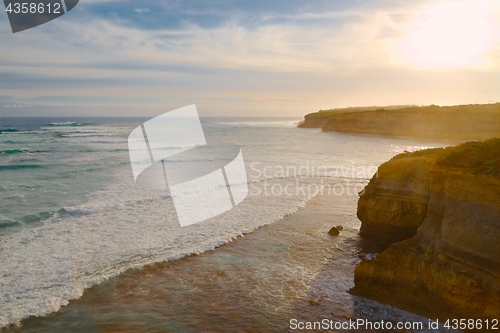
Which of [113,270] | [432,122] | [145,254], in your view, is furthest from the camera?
[432,122]

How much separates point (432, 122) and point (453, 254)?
204 feet

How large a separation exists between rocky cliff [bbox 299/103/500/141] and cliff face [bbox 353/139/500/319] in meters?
53.4

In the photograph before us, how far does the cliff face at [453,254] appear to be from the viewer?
6.63 m

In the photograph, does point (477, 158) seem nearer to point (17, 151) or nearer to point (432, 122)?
point (17, 151)

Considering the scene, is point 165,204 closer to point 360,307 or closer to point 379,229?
point 379,229

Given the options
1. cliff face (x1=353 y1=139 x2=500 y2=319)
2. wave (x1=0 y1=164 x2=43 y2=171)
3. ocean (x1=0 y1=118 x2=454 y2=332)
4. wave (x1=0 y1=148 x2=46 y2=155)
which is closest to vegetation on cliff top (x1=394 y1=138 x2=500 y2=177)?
cliff face (x1=353 y1=139 x2=500 y2=319)

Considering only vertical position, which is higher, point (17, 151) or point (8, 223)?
point (17, 151)

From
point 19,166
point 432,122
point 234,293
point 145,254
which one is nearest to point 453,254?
point 234,293

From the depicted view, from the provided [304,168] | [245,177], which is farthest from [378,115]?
[245,177]

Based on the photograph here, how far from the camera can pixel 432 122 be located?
61.4 m

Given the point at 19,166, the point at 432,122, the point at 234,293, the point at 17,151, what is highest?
the point at 432,122

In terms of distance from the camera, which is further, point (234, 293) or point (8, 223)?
point (8, 223)

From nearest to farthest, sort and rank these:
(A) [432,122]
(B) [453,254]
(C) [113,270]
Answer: (B) [453,254] < (C) [113,270] < (A) [432,122]

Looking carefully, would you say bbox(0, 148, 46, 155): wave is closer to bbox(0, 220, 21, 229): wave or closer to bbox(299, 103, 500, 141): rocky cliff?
bbox(0, 220, 21, 229): wave
